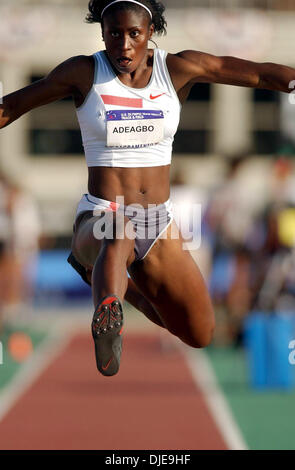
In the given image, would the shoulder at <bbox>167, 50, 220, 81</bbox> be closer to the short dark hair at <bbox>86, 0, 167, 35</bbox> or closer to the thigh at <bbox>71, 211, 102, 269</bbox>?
the short dark hair at <bbox>86, 0, 167, 35</bbox>

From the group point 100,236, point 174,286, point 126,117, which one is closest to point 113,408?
point 174,286

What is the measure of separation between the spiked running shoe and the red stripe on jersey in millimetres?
1096

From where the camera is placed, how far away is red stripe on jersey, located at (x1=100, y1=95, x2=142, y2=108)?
4.79m

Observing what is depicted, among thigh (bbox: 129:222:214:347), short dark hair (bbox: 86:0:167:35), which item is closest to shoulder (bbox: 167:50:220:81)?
short dark hair (bbox: 86:0:167:35)

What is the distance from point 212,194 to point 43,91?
291 inches

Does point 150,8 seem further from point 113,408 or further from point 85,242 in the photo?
point 113,408

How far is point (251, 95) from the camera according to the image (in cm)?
2164

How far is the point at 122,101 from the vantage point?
482cm

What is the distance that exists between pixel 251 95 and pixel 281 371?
1296 centimetres

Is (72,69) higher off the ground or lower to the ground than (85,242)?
higher

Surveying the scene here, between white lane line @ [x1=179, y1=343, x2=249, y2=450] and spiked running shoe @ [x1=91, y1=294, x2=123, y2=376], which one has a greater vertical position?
white lane line @ [x1=179, y1=343, x2=249, y2=450]

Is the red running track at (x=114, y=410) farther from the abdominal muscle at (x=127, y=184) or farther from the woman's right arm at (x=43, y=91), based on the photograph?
the woman's right arm at (x=43, y=91)

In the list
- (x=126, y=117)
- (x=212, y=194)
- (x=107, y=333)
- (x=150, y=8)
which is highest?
(x=212, y=194)

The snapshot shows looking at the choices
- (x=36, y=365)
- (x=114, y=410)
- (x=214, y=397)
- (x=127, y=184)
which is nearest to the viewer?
(x=127, y=184)
